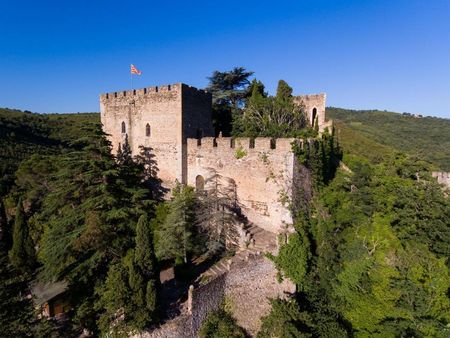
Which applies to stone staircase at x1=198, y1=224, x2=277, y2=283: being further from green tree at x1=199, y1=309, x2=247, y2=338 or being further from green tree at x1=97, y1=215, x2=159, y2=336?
green tree at x1=97, y1=215, x2=159, y2=336

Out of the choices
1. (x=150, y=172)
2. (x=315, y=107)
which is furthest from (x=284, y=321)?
(x=315, y=107)

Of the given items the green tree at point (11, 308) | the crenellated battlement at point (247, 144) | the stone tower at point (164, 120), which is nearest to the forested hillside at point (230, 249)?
the green tree at point (11, 308)

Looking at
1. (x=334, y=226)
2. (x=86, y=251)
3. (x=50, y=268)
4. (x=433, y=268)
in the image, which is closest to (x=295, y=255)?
(x=334, y=226)

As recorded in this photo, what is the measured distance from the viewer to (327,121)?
19.6 metres

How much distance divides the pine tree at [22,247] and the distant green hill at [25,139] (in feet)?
35.1

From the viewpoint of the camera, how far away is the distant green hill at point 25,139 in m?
29.2

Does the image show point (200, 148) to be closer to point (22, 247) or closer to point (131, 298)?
point (131, 298)

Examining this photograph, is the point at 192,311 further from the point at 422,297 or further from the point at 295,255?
the point at 422,297

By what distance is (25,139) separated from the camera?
1531 inches

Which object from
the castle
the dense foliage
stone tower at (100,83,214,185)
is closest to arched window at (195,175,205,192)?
the castle

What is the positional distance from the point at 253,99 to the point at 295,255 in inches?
463

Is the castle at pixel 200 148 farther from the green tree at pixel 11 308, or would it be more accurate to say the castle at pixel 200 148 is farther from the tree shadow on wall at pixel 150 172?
the green tree at pixel 11 308

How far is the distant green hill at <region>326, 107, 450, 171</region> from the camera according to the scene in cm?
4035

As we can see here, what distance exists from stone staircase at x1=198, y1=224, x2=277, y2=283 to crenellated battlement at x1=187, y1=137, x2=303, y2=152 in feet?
12.8
